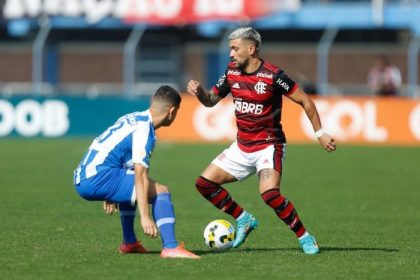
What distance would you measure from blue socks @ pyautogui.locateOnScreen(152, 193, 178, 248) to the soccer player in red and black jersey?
1.10 metres

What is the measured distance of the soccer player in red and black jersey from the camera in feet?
34.2

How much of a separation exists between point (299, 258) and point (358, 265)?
618 mm

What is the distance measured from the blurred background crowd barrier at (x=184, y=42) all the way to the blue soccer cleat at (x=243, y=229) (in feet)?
66.4

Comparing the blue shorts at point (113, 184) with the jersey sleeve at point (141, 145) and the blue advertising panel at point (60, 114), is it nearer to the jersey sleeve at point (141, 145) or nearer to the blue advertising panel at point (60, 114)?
the jersey sleeve at point (141, 145)

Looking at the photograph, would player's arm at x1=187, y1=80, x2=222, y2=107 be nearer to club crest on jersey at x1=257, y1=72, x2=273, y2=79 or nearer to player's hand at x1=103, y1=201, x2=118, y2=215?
club crest on jersey at x1=257, y1=72, x2=273, y2=79

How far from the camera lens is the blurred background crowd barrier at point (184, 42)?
34.9 m

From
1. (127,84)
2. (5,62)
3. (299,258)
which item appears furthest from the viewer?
(5,62)

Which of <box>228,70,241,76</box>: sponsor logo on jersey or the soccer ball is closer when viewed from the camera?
the soccer ball

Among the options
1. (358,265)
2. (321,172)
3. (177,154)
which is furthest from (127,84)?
(358,265)

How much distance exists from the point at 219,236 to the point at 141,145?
4.64ft

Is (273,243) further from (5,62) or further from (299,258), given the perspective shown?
(5,62)

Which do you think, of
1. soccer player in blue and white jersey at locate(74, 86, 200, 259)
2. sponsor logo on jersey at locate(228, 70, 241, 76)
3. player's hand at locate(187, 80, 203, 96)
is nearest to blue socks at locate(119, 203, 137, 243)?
soccer player in blue and white jersey at locate(74, 86, 200, 259)

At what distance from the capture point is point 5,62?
41406 mm

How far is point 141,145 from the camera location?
374 inches
